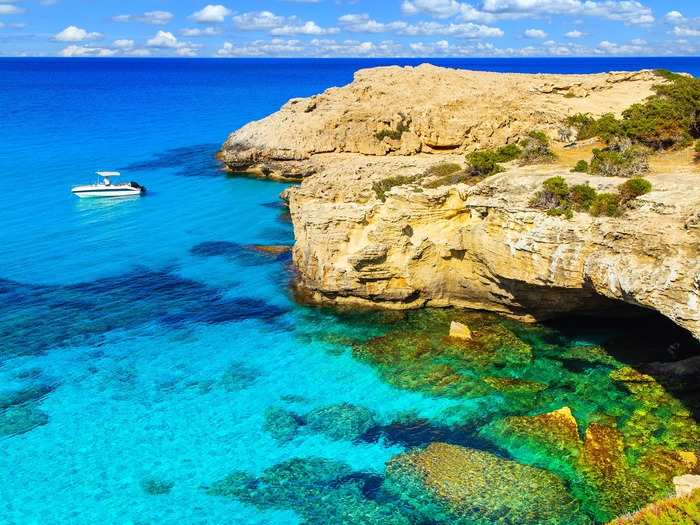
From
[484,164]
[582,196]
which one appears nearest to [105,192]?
[484,164]

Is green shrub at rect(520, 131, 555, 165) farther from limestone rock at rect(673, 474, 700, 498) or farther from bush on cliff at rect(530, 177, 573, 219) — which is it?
limestone rock at rect(673, 474, 700, 498)

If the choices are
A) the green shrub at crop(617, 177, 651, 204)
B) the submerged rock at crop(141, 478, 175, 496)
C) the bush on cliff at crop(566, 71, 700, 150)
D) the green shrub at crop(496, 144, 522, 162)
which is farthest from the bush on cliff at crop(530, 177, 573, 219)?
the submerged rock at crop(141, 478, 175, 496)

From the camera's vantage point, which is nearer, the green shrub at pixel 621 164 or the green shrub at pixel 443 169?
the green shrub at pixel 621 164

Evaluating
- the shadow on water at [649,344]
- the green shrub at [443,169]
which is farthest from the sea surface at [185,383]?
the green shrub at [443,169]

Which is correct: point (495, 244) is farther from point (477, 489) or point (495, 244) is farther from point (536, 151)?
point (477, 489)

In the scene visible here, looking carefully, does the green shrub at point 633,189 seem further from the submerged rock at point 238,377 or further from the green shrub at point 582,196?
the submerged rock at point 238,377

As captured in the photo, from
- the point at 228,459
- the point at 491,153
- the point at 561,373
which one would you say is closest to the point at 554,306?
the point at 561,373
